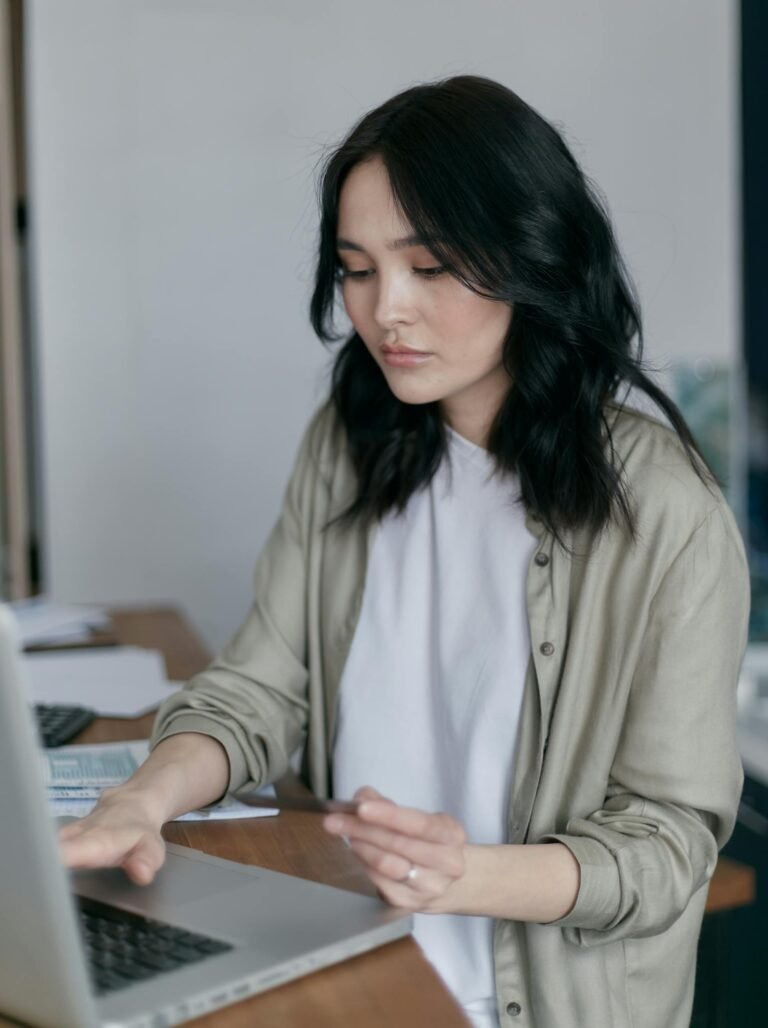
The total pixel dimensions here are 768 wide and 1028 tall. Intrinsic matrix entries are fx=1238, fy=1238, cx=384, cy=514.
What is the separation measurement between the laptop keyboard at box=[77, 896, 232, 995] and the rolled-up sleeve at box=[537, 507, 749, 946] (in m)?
0.35

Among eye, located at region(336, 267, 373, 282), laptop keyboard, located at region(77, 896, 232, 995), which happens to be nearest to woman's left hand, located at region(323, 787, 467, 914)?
laptop keyboard, located at region(77, 896, 232, 995)

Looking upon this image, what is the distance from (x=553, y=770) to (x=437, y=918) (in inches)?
7.4

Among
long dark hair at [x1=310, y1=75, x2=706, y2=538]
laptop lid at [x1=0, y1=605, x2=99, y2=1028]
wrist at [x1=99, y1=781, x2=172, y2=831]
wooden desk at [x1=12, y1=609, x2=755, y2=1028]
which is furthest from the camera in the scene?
long dark hair at [x1=310, y1=75, x2=706, y2=538]

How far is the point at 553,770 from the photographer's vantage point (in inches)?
45.1

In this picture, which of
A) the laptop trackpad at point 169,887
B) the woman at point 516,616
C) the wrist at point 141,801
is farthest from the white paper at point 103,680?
the laptop trackpad at point 169,887

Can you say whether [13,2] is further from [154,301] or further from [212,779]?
[212,779]

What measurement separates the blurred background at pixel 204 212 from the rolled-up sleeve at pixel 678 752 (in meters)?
1.49

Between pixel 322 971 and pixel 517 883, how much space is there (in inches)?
7.7

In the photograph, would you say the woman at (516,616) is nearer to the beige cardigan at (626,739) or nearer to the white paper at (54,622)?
the beige cardigan at (626,739)

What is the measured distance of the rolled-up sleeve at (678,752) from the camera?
101cm

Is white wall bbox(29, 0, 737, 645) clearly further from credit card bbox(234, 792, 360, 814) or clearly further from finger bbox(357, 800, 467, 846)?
finger bbox(357, 800, 467, 846)

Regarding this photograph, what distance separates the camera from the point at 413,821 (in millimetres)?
804

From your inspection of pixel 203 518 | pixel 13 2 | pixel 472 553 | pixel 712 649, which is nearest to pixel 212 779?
pixel 472 553

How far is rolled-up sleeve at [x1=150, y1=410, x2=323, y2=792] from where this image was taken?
1221 mm
